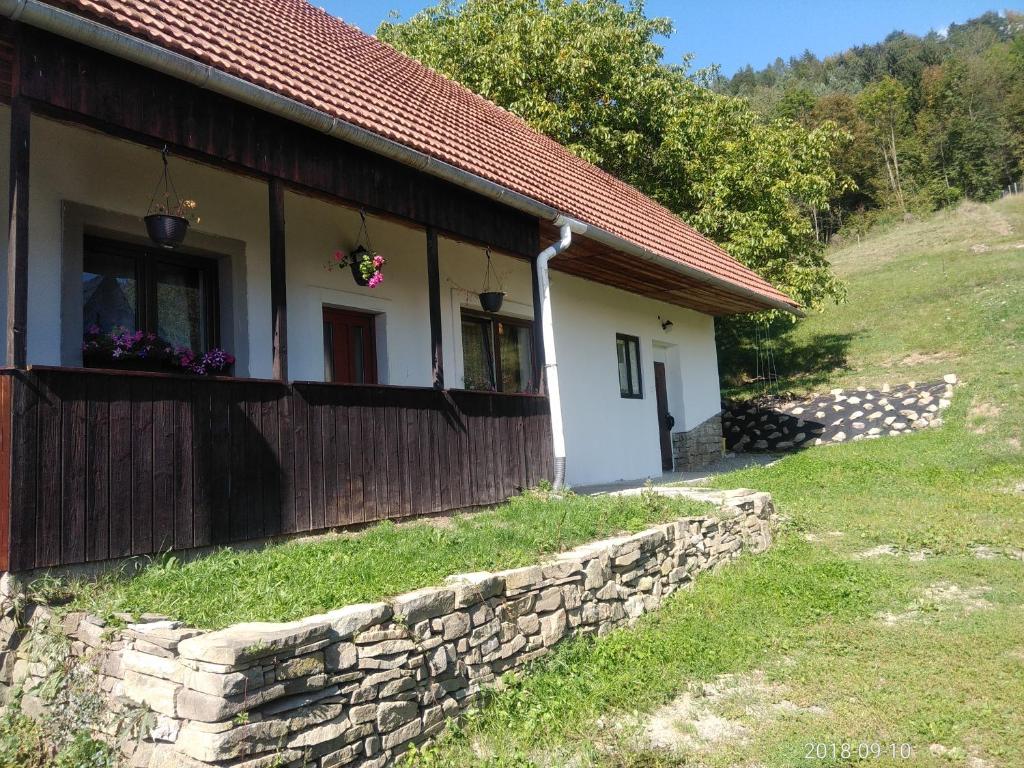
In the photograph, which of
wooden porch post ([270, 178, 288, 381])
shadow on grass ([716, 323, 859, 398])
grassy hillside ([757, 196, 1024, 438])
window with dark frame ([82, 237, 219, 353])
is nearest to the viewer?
wooden porch post ([270, 178, 288, 381])

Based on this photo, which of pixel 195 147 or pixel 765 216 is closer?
pixel 195 147

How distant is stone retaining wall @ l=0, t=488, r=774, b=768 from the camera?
10.1ft

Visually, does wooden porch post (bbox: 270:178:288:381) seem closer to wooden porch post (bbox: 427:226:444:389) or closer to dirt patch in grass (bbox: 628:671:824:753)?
wooden porch post (bbox: 427:226:444:389)

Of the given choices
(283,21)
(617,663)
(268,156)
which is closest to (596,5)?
(283,21)

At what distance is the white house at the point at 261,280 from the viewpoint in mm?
4102

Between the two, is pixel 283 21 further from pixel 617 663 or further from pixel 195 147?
pixel 617 663

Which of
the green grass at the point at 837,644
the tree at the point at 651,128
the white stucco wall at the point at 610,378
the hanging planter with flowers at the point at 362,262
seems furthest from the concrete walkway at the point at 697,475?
the tree at the point at 651,128

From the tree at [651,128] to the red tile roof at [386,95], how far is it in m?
4.55

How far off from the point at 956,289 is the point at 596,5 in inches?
608

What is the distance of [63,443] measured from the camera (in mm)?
3980

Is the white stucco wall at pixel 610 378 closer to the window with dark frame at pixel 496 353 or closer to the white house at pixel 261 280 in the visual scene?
the white house at pixel 261 280

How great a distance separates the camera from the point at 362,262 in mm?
6949

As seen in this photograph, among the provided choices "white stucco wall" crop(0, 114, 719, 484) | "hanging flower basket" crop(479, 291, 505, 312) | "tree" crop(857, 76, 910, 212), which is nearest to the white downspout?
"hanging flower basket" crop(479, 291, 505, 312)

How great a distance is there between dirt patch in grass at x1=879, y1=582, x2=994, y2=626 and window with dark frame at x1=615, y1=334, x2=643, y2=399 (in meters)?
6.09
